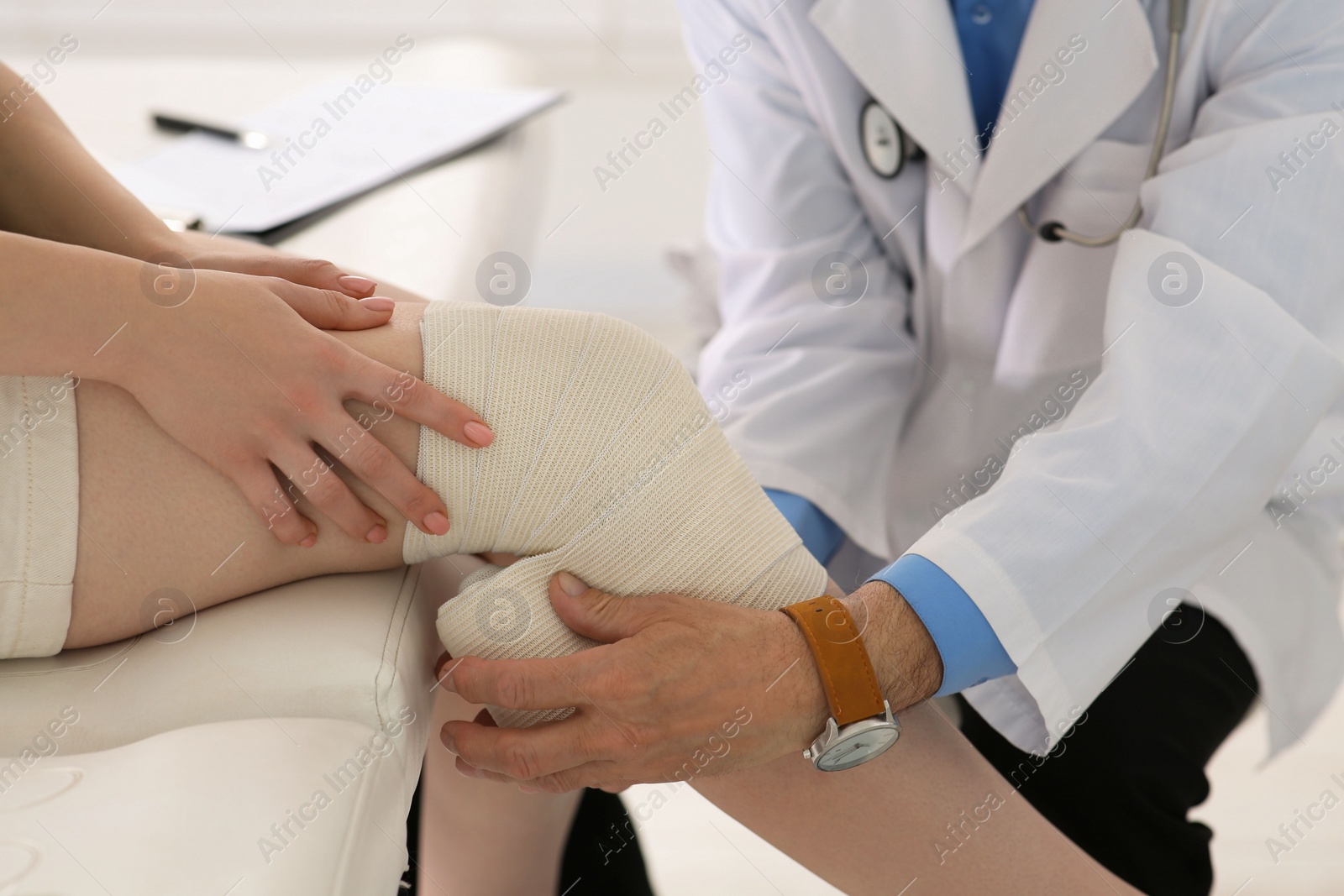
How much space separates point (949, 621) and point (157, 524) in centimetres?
50

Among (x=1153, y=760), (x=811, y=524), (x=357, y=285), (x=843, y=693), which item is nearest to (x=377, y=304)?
(x=357, y=285)

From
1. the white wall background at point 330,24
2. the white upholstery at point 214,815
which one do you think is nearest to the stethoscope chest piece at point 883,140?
the white upholstery at point 214,815

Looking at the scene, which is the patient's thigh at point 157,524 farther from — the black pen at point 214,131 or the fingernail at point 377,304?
the black pen at point 214,131

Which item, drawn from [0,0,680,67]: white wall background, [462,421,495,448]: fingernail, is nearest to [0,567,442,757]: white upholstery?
[462,421,495,448]: fingernail

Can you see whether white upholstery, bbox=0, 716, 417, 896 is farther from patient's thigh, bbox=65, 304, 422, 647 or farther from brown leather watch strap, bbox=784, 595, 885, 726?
brown leather watch strap, bbox=784, 595, 885, 726

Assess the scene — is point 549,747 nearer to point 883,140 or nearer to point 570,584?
point 570,584

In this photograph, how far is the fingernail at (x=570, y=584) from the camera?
643 mm

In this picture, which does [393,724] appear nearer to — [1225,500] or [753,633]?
[753,633]

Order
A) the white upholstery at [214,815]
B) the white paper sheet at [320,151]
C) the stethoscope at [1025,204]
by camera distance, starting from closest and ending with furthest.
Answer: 1. the white upholstery at [214,815]
2. the stethoscope at [1025,204]
3. the white paper sheet at [320,151]

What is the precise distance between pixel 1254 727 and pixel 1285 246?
1081 millimetres

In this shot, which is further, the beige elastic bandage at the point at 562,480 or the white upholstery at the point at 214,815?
the beige elastic bandage at the point at 562,480

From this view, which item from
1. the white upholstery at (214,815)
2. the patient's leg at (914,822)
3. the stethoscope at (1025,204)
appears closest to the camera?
the white upholstery at (214,815)

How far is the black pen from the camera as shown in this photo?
1345 millimetres

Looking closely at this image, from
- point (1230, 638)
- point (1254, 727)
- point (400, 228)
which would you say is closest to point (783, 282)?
point (400, 228)
